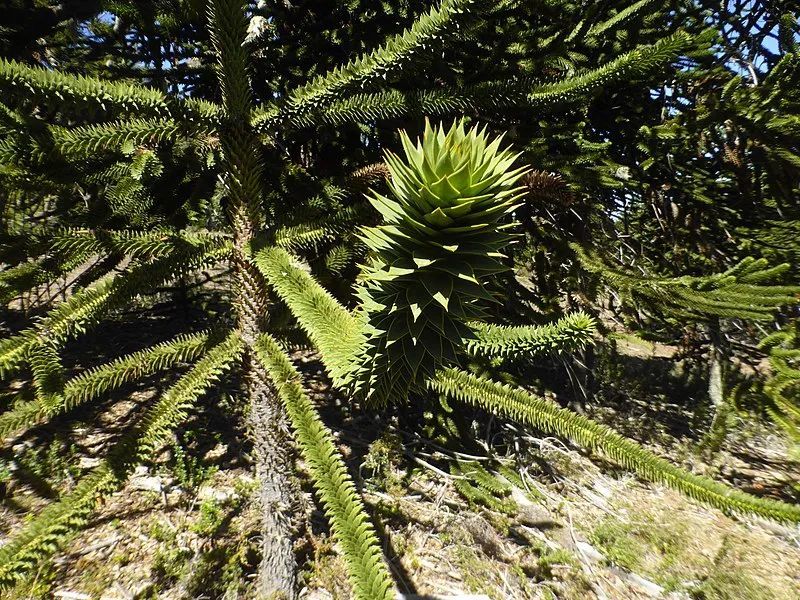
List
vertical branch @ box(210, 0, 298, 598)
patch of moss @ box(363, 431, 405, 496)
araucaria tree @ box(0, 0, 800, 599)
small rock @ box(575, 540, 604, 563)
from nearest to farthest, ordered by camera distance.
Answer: araucaria tree @ box(0, 0, 800, 599)
vertical branch @ box(210, 0, 298, 598)
small rock @ box(575, 540, 604, 563)
patch of moss @ box(363, 431, 405, 496)

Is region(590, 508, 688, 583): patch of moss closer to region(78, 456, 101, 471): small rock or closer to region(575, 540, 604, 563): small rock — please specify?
region(575, 540, 604, 563): small rock

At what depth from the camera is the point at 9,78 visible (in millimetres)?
1257

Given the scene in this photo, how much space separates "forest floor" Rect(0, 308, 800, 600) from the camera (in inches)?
112

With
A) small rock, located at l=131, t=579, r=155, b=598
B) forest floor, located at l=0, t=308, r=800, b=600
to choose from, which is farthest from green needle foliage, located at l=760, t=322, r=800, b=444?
small rock, located at l=131, t=579, r=155, b=598

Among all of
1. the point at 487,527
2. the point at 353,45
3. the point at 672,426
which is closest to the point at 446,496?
the point at 487,527

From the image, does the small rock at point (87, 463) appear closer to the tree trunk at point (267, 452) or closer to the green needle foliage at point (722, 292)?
the tree trunk at point (267, 452)

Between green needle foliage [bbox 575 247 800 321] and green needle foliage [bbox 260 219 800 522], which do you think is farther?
green needle foliage [bbox 575 247 800 321]

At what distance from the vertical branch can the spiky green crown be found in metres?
0.85

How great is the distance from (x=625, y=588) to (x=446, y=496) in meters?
1.55

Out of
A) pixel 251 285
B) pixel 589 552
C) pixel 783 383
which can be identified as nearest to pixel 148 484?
Answer: pixel 251 285

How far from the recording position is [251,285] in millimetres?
1894

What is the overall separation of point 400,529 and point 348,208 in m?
2.82

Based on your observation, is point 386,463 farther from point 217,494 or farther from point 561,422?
point 561,422

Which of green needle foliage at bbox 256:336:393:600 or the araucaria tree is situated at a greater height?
the araucaria tree
